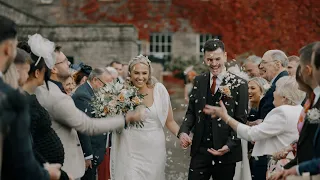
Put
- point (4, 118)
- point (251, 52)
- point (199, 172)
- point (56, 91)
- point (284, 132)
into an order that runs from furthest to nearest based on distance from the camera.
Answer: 1. point (251, 52)
2. point (199, 172)
3. point (284, 132)
4. point (56, 91)
5. point (4, 118)

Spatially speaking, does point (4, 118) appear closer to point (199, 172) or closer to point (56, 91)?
point (56, 91)

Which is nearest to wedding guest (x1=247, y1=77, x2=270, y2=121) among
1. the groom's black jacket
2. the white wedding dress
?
the groom's black jacket

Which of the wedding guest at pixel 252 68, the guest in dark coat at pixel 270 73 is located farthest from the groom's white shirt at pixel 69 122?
the wedding guest at pixel 252 68

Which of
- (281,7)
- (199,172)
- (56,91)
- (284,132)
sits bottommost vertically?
(199,172)

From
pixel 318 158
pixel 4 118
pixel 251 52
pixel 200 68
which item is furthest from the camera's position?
pixel 251 52

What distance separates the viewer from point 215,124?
7449mm

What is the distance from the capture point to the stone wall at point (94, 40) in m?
21.9

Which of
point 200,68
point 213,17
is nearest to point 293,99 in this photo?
point 200,68

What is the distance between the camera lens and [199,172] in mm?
7527

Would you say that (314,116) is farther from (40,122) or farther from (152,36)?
(152,36)

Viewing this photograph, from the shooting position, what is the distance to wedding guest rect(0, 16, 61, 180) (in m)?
3.56

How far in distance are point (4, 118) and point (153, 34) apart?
99.8 feet

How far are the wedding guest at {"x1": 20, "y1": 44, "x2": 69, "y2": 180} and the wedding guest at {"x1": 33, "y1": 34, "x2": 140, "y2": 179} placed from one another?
117mm

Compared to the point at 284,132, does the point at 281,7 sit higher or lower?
higher
